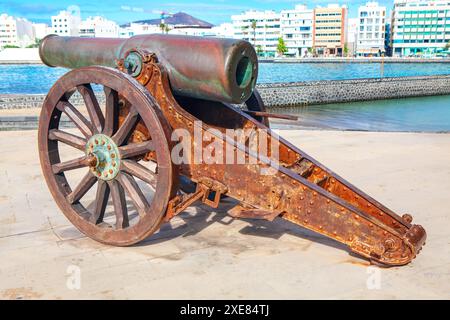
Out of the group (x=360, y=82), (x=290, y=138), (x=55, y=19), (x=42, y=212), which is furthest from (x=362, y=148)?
(x=55, y=19)

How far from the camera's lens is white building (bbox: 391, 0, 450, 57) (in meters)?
115

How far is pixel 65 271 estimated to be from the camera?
380 cm

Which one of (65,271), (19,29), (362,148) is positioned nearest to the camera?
(65,271)

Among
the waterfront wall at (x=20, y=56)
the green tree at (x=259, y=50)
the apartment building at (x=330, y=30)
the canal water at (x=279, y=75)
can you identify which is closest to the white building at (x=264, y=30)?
the green tree at (x=259, y=50)

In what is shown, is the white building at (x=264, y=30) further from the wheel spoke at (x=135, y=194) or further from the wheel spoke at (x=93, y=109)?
the wheel spoke at (x=135, y=194)

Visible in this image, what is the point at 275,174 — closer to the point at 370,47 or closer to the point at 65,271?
the point at 65,271

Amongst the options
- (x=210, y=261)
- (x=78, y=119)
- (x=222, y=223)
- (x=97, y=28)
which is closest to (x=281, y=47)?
(x=97, y=28)

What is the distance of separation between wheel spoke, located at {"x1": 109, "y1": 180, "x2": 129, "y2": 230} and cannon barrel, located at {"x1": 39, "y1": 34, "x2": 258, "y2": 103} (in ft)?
2.91

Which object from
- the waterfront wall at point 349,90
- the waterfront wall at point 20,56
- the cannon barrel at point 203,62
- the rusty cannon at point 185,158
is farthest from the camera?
the waterfront wall at point 20,56

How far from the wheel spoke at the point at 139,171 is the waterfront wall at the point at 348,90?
2484 centimetres

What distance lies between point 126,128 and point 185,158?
493 millimetres

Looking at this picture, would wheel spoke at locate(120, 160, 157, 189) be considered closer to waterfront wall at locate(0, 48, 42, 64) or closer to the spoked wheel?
the spoked wheel

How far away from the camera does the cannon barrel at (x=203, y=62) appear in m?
3.89
